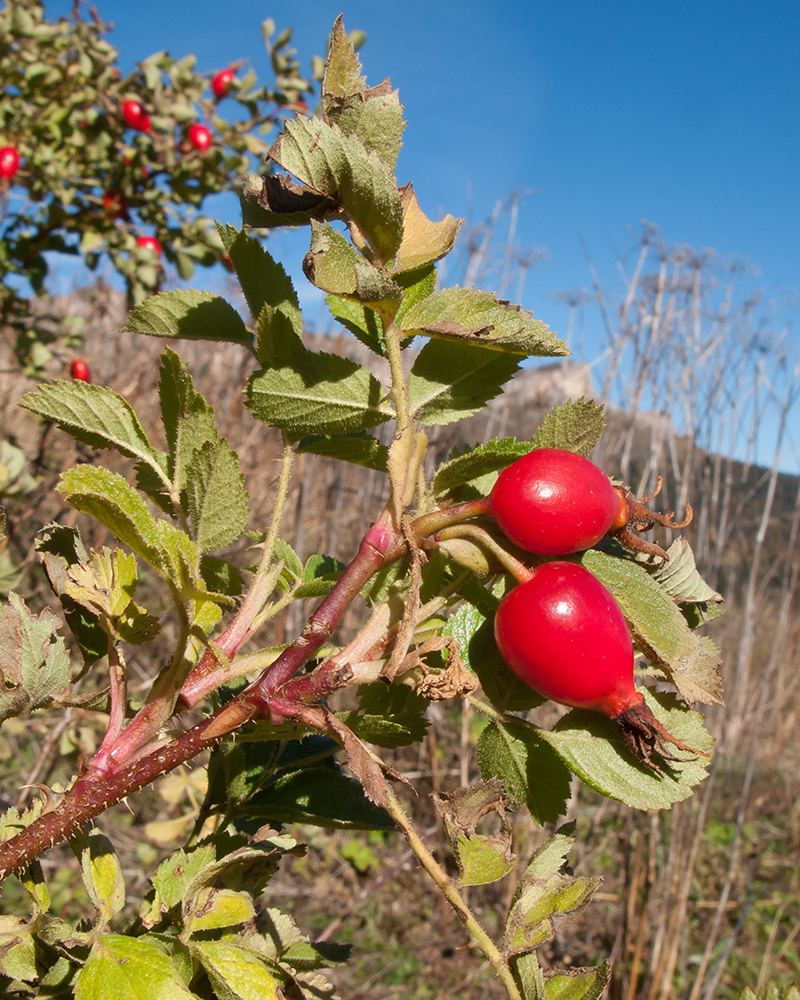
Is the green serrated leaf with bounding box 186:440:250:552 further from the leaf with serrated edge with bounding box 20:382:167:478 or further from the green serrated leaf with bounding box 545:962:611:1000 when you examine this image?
the green serrated leaf with bounding box 545:962:611:1000

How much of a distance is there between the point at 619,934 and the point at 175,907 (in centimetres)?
172

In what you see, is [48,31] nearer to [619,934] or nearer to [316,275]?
[316,275]

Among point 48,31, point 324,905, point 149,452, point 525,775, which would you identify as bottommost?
point 324,905

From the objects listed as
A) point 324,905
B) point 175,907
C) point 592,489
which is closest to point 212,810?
point 175,907

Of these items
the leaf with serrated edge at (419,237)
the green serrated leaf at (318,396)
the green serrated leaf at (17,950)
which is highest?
the leaf with serrated edge at (419,237)

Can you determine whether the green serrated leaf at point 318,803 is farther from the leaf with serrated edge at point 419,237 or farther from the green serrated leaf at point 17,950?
the leaf with serrated edge at point 419,237

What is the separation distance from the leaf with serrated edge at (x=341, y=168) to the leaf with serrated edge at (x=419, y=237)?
0.10 feet

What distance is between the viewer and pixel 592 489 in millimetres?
385

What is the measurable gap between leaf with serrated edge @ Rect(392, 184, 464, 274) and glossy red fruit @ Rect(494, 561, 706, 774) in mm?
182

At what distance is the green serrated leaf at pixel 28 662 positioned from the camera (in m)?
0.41

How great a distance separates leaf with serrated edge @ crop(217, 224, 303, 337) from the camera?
1.52ft

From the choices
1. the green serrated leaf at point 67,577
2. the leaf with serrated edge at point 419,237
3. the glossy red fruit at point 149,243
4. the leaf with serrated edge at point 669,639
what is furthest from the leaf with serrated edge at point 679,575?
the glossy red fruit at point 149,243

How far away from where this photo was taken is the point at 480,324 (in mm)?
410

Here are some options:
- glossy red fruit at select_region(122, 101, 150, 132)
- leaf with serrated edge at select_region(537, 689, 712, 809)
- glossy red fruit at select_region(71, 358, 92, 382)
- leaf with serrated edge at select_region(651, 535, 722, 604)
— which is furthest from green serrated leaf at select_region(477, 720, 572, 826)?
glossy red fruit at select_region(122, 101, 150, 132)
